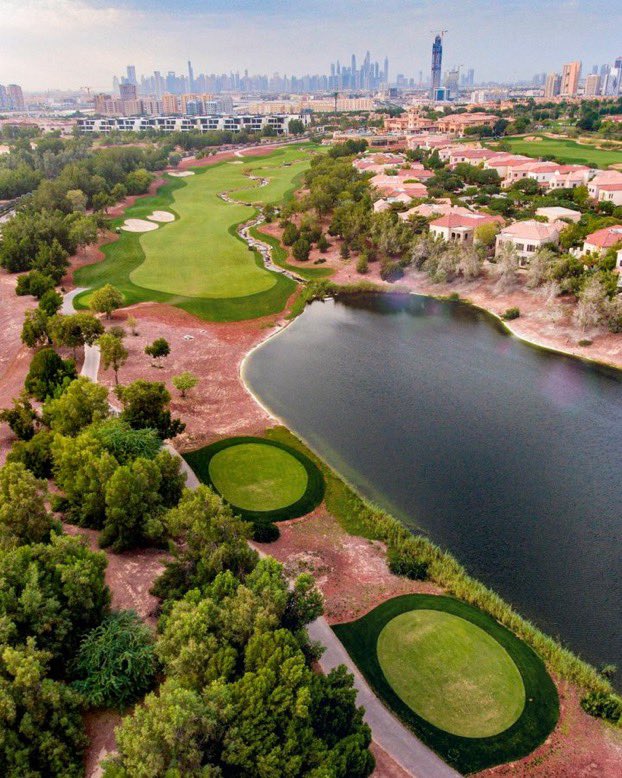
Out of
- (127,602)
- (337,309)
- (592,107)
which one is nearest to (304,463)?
(127,602)

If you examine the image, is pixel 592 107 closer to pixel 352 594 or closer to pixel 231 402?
pixel 231 402

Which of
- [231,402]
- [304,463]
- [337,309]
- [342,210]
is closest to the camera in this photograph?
[304,463]

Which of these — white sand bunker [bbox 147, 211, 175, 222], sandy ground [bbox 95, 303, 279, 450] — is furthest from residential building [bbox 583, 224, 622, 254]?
white sand bunker [bbox 147, 211, 175, 222]

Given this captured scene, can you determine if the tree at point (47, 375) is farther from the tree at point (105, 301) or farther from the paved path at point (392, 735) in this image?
the paved path at point (392, 735)

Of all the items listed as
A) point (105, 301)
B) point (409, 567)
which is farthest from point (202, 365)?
point (409, 567)

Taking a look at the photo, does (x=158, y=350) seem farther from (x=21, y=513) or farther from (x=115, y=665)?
(x=115, y=665)

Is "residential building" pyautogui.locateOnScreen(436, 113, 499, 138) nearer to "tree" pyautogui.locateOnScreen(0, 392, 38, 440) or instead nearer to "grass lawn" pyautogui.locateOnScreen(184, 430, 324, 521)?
"grass lawn" pyautogui.locateOnScreen(184, 430, 324, 521)
